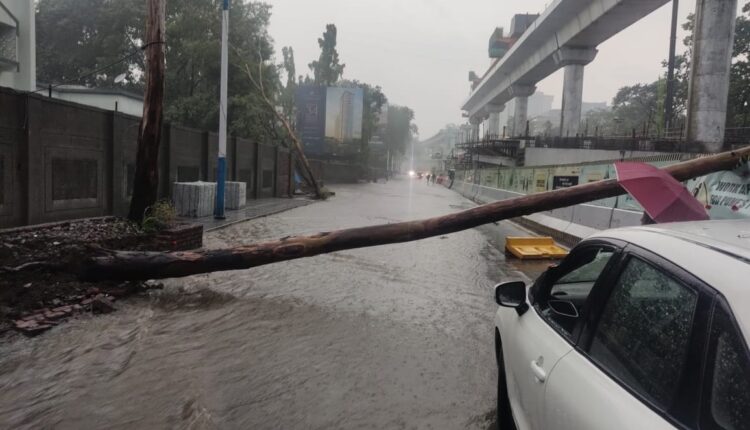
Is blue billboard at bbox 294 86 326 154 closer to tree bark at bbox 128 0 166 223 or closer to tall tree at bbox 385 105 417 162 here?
tree bark at bbox 128 0 166 223

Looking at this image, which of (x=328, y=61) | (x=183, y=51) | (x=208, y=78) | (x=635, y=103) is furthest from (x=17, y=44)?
(x=635, y=103)

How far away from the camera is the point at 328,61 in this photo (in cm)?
7369

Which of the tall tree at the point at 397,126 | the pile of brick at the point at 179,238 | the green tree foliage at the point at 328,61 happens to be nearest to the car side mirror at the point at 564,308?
the pile of brick at the point at 179,238

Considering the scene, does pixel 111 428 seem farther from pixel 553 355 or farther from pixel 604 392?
A: pixel 604 392

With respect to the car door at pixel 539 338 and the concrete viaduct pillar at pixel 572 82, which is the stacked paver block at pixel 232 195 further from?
the concrete viaduct pillar at pixel 572 82

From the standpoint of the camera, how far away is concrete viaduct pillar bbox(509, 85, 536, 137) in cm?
6006

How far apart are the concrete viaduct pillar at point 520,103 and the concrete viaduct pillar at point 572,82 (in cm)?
1465

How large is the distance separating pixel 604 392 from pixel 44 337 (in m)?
5.51

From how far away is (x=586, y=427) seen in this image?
1887 millimetres

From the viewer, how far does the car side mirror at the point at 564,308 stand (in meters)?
2.62

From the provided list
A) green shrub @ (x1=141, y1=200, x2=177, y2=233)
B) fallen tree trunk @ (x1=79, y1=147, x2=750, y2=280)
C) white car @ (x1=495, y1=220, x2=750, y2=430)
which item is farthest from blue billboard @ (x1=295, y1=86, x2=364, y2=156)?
white car @ (x1=495, y1=220, x2=750, y2=430)

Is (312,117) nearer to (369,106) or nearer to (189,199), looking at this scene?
(369,106)

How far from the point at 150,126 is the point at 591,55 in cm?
3886

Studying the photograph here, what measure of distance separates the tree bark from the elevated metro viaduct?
2616 centimetres
